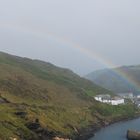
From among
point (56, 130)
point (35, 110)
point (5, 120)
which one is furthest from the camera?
point (35, 110)

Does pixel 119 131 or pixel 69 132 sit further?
pixel 119 131

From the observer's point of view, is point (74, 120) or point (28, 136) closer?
point (28, 136)

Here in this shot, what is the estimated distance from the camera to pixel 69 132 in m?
174

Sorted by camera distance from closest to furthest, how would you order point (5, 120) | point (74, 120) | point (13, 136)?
1. point (13, 136)
2. point (5, 120)
3. point (74, 120)

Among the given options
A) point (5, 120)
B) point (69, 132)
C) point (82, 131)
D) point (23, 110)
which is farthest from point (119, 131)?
point (5, 120)

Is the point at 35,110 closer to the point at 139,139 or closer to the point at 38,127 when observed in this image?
the point at 38,127

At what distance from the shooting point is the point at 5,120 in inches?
6107

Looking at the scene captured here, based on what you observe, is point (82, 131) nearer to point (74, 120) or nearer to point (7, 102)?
point (74, 120)

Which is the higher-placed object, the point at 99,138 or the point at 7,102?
the point at 7,102

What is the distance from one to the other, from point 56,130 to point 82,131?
73.1ft

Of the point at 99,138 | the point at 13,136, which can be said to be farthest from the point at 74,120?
the point at 13,136

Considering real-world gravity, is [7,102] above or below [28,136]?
above

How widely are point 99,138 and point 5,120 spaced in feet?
142

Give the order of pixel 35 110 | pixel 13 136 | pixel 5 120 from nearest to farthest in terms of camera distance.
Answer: pixel 13 136 < pixel 5 120 < pixel 35 110
